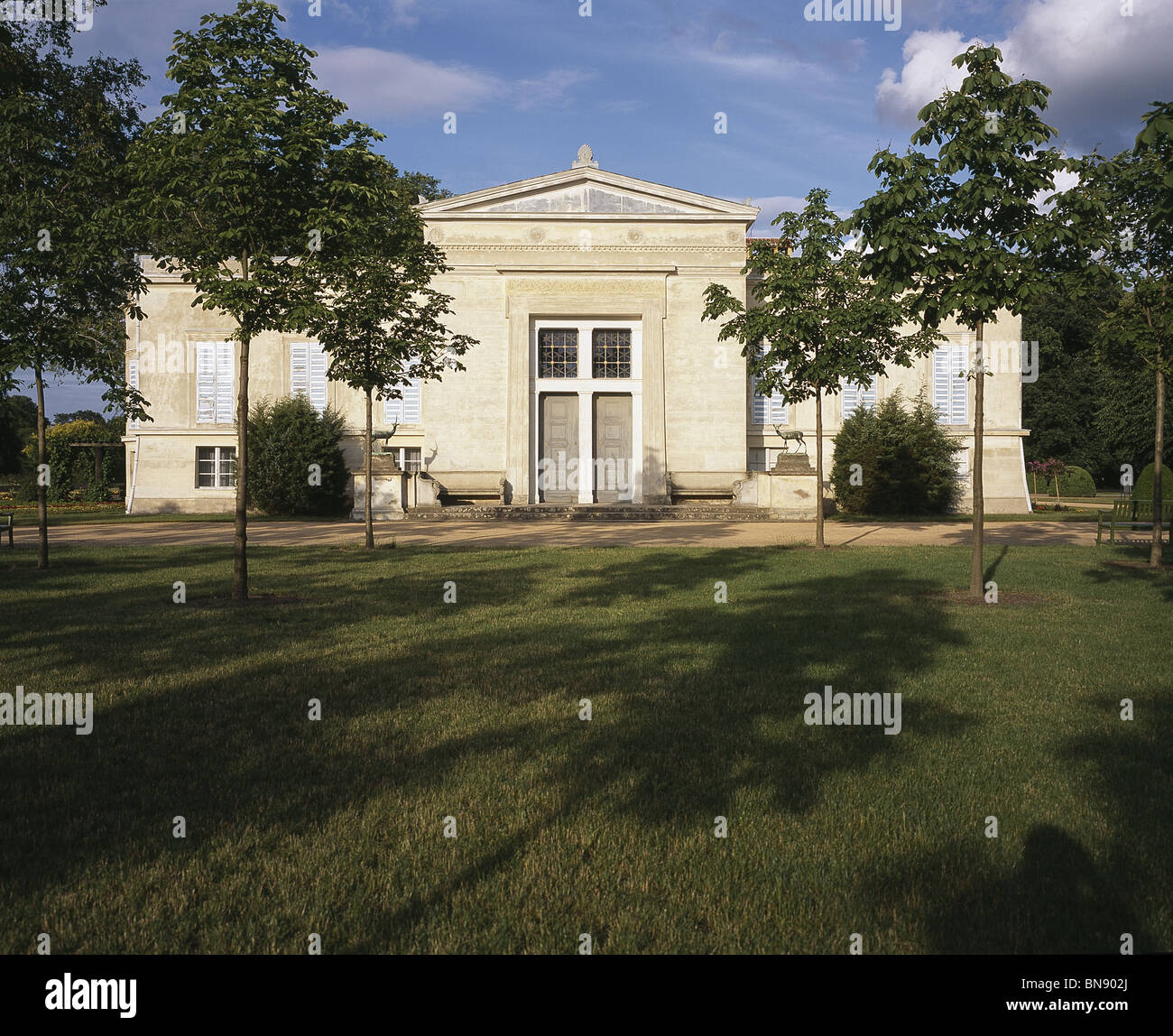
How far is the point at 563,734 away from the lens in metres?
6.09

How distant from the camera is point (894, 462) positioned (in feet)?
103

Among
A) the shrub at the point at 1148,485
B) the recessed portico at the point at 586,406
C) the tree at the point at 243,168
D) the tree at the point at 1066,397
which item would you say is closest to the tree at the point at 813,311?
the tree at the point at 243,168

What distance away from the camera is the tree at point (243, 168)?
11266 millimetres

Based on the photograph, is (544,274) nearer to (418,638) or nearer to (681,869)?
(418,638)

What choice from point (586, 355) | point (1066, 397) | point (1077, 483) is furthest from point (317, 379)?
point (1066, 397)

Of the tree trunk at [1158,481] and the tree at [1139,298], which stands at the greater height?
the tree at [1139,298]

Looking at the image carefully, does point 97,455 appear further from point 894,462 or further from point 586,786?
point 586,786

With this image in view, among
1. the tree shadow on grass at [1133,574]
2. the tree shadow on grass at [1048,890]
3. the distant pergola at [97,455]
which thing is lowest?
the tree shadow on grass at [1048,890]

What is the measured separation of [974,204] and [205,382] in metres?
30.4

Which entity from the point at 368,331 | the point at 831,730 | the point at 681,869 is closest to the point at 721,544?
the point at 368,331

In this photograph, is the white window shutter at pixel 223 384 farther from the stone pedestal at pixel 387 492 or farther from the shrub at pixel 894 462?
the shrub at pixel 894 462

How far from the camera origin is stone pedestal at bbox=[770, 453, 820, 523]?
28.8 metres

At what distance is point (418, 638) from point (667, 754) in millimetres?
4431

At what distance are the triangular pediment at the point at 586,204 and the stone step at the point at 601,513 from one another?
10647mm
